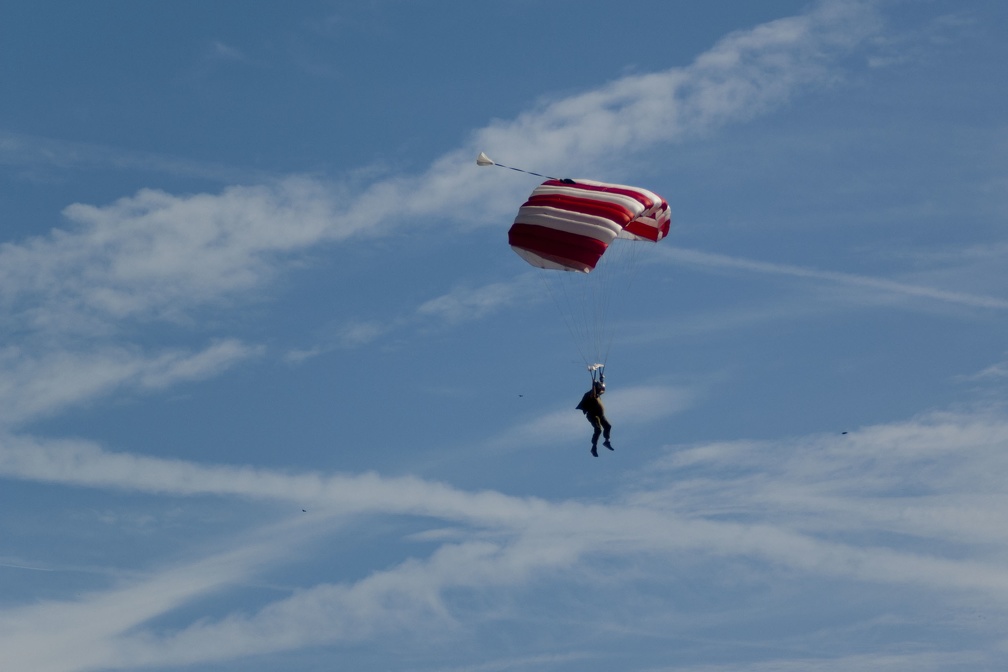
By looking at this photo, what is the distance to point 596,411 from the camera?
156 feet

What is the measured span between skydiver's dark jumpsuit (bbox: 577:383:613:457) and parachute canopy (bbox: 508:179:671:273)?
321cm

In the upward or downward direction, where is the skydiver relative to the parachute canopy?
downward

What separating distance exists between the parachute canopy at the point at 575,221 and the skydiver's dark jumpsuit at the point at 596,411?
3.21 metres

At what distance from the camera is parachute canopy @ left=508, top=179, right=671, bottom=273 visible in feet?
159

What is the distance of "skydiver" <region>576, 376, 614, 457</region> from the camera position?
47.4 m

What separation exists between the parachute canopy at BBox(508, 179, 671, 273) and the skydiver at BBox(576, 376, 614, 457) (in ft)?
10.4

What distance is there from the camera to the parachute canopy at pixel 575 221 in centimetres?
4859

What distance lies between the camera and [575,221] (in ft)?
160

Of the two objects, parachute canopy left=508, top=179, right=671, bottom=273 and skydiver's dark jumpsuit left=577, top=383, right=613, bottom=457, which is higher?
parachute canopy left=508, top=179, right=671, bottom=273

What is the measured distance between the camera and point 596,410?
47.5m

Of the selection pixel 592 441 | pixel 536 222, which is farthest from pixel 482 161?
pixel 592 441

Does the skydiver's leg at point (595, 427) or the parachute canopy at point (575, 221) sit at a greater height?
the parachute canopy at point (575, 221)

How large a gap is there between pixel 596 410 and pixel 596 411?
25mm

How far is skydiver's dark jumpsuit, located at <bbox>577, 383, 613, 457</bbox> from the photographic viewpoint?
47.4 m
